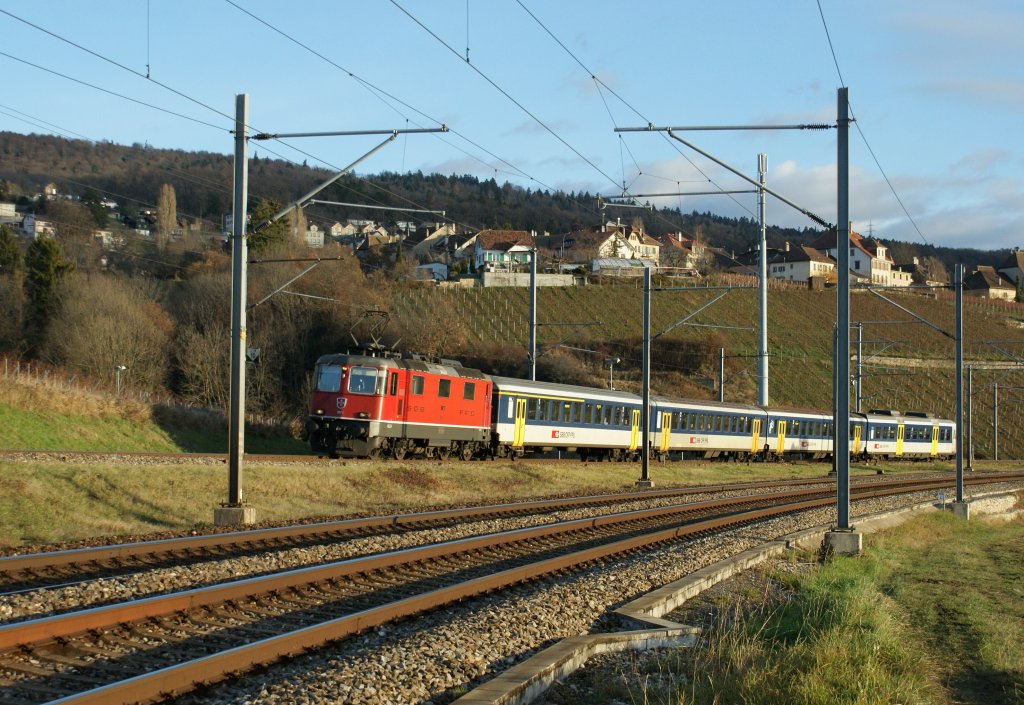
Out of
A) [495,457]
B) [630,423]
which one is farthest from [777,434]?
[495,457]

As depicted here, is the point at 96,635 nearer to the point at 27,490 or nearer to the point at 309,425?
the point at 27,490

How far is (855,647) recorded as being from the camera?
29.8 ft

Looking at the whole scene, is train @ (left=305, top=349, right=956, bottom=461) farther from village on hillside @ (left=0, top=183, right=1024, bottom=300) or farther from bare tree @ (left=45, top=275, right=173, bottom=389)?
village on hillside @ (left=0, top=183, right=1024, bottom=300)

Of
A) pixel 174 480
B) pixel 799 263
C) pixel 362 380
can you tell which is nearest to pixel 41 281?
pixel 362 380

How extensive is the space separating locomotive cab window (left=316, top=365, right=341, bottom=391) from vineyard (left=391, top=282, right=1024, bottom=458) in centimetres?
3421

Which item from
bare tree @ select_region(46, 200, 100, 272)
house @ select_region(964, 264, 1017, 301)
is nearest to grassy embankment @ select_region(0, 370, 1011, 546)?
bare tree @ select_region(46, 200, 100, 272)

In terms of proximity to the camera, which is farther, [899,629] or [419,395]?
[419,395]

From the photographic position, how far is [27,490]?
59.5ft

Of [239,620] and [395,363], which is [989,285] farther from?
[239,620]

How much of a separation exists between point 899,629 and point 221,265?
236 ft

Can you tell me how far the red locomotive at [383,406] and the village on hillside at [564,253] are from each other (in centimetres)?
5664

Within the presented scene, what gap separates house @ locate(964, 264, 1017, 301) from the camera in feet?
520

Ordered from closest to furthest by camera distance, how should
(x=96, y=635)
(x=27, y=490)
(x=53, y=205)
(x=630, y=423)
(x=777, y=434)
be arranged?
(x=96, y=635), (x=27, y=490), (x=630, y=423), (x=777, y=434), (x=53, y=205)

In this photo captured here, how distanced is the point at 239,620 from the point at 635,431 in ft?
113
